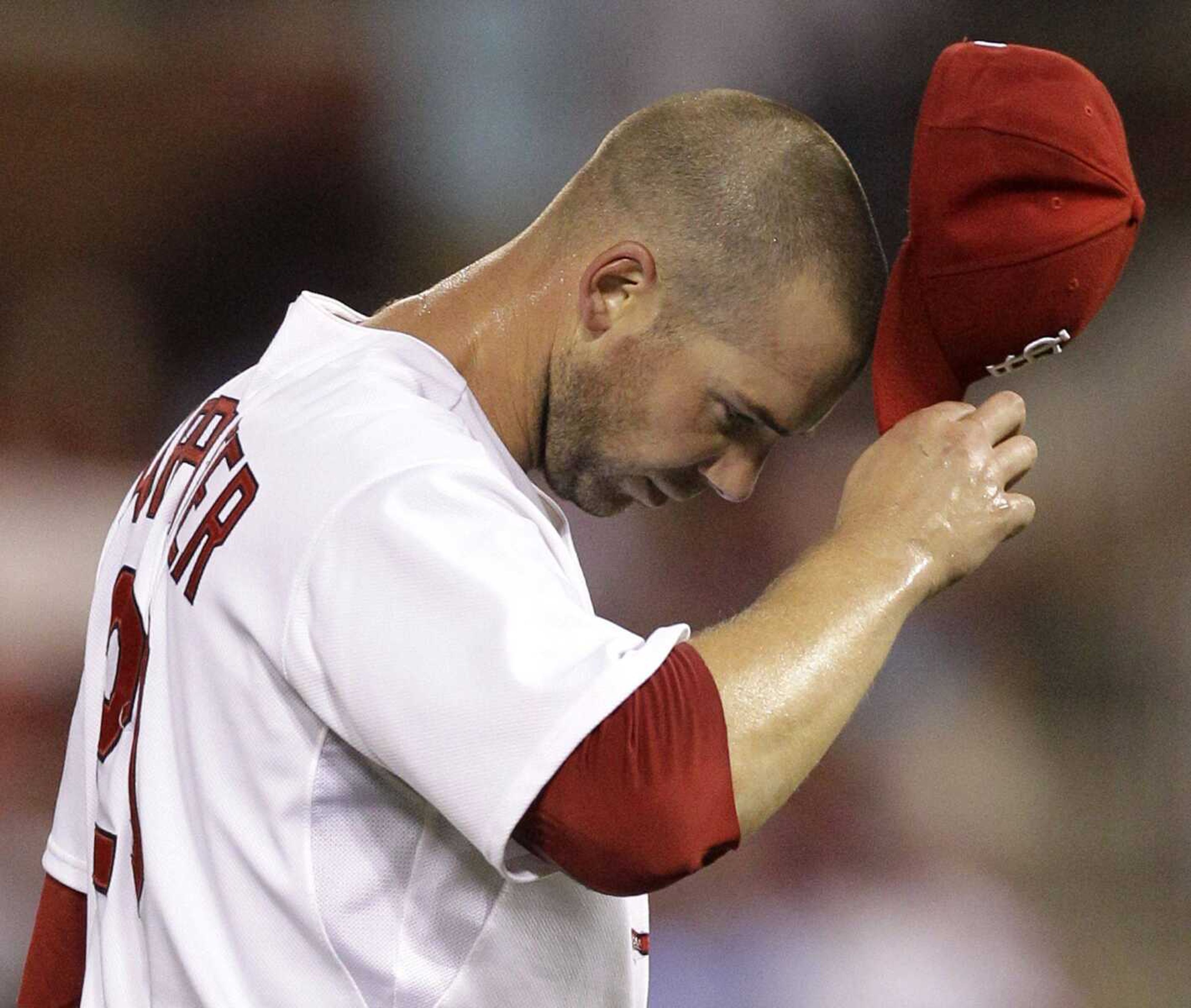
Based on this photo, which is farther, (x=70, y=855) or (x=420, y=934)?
(x=70, y=855)

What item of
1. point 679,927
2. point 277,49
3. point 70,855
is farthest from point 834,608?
point 277,49

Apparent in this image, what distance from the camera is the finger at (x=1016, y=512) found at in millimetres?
862

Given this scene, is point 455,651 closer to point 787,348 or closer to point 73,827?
point 787,348

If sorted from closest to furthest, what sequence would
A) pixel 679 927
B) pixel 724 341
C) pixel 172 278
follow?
pixel 724 341, pixel 679 927, pixel 172 278

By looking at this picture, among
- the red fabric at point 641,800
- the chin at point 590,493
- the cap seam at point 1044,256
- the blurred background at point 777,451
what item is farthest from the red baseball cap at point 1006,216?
the blurred background at point 777,451

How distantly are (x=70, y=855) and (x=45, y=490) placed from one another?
1.33 meters

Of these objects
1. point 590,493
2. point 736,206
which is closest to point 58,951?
point 590,493

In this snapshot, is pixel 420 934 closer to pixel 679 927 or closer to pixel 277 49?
pixel 679 927

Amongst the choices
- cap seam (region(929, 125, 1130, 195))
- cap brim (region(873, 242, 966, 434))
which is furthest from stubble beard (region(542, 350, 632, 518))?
cap seam (region(929, 125, 1130, 195))

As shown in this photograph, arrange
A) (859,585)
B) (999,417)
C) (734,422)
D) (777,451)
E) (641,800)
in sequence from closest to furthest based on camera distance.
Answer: (641,800) → (859,585) → (999,417) → (734,422) → (777,451)

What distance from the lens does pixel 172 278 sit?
232 cm

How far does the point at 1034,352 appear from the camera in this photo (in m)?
0.91

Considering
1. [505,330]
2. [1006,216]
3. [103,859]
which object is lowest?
[103,859]

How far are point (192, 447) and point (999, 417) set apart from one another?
0.53 metres
